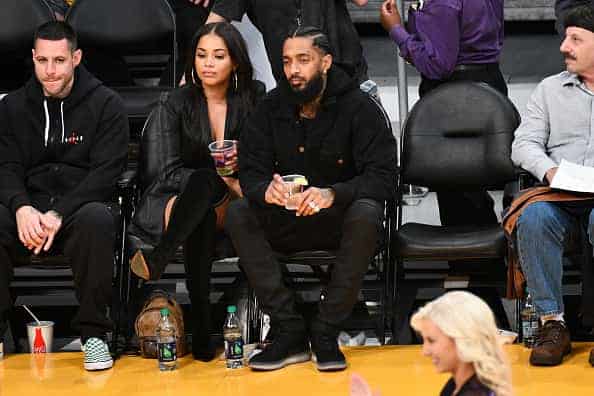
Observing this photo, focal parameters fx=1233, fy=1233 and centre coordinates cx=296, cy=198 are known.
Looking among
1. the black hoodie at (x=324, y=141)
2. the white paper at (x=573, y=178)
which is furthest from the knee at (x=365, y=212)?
the white paper at (x=573, y=178)

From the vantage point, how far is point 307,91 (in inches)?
213

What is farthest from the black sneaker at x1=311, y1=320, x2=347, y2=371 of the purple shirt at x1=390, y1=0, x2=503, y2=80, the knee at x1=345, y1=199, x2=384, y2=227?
the purple shirt at x1=390, y1=0, x2=503, y2=80

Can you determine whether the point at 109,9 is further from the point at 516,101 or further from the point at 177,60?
the point at 516,101

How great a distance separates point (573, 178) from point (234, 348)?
1600mm

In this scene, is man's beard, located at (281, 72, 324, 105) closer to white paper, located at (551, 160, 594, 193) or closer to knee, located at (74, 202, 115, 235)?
knee, located at (74, 202, 115, 235)

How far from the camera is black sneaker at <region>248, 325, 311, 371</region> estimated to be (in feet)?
16.7

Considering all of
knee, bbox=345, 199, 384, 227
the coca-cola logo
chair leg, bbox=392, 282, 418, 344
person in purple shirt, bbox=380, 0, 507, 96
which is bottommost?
chair leg, bbox=392, 282, 418, 344

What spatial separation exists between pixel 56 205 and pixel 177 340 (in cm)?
80

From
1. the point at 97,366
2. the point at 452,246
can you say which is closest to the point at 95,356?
the point at 97,366

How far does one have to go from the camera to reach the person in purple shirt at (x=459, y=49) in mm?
6137

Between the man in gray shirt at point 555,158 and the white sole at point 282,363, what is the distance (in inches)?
37.2

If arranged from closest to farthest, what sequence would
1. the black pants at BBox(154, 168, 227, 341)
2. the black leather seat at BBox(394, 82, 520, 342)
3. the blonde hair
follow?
the blonde hair
the black pants at BBox(154, 168, 227, 341)
the black leather seat at BBox(394, 82, 520, 342)

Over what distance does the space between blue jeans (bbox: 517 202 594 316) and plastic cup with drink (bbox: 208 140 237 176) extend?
1319mm

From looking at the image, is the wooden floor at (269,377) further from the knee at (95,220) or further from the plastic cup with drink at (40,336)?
the knee at (95,220)
